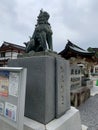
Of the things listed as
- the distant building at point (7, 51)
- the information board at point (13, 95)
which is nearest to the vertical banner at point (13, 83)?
the information board at point (13, 95)

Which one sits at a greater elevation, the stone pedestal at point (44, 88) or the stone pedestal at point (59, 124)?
the stone pedestal at point (44, 88)

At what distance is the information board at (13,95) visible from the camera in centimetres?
154

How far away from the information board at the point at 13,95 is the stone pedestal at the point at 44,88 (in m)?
0.48

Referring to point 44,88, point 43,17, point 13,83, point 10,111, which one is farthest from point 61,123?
point 43,17

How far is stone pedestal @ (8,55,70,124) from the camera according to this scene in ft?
6.61

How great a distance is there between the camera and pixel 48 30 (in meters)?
2.68

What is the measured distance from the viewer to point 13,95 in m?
1.61

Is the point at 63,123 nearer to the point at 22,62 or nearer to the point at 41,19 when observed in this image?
the point at 22,62

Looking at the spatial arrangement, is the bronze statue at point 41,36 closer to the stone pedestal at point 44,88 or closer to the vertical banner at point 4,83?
the stone pedestal at point 44,88

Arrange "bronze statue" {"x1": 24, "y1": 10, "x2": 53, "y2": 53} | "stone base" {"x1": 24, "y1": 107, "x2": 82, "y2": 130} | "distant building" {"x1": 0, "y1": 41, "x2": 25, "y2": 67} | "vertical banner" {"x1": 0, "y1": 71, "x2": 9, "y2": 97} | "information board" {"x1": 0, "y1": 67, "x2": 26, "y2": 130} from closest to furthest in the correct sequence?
"information board" {"x1": 0, "y1": 67, "x2": 26, "y2": 130}, "vertical banner" {"x1": 0, "y1": 71, "x2": 9, "y2": 97}, "stone base" {"x1": 24, "y1": 107, "x2": 82, "y2": 130}, "bronze statue" {"x1": 24, "y1": 10, "x2": 53, "y2": 53}, "distant building" {"x1": 0, "y1": 41, "x2": 25, "y2": 67}

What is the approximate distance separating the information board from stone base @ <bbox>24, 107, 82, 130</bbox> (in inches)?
16.8

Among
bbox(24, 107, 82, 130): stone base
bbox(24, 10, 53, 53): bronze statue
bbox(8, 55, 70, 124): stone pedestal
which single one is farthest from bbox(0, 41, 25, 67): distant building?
bbox(8, 55, 70, 124): stone pedestal

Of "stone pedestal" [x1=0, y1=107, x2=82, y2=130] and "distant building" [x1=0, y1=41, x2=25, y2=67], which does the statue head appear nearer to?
"stone pedestal" [x1=0, y1=107, x2=82, y2=130]

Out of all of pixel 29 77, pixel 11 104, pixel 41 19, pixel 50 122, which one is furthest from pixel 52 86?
pixel 41 19
